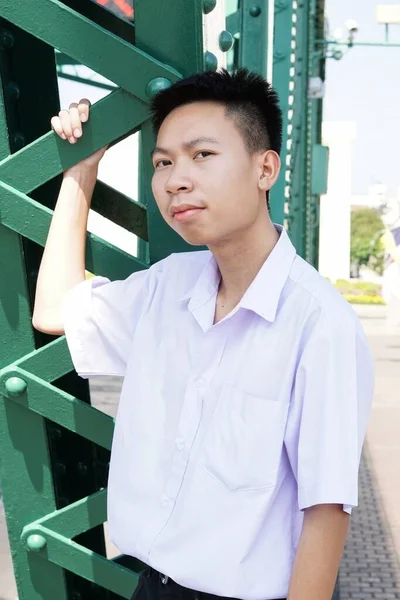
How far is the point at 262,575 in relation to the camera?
160 centimetres

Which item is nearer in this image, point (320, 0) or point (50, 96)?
point (50, 96)

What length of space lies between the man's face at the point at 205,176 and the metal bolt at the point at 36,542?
85 centimetres

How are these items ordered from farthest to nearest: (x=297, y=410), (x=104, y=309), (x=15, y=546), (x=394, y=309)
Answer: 1. (x=394, y=309)
2. (x=15, y=546)
3. (x=104, y=309)
4. (x=297, y=410)

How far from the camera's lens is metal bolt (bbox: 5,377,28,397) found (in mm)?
1967

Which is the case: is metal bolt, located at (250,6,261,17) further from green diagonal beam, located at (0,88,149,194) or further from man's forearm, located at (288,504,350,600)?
man's forearm, located at (288,504,350,600)

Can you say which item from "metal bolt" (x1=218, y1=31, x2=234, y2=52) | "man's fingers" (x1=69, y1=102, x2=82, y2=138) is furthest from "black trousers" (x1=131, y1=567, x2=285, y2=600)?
"metal bolt" (x1=218, y1=31, x2=234, y2=52)

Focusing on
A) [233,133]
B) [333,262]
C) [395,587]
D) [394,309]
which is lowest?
[333,262]

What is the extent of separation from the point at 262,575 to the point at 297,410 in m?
0.31

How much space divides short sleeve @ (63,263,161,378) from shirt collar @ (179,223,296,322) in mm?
135

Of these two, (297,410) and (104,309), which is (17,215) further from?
(297,410)

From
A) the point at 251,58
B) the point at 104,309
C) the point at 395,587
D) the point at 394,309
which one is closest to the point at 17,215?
the point at 104,309

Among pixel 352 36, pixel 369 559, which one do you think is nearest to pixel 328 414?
pixel 369 559

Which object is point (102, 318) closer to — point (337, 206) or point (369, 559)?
point (369, 559)

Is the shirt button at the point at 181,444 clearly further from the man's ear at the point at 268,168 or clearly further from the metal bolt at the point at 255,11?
the metal bolt at the point at 255,11
